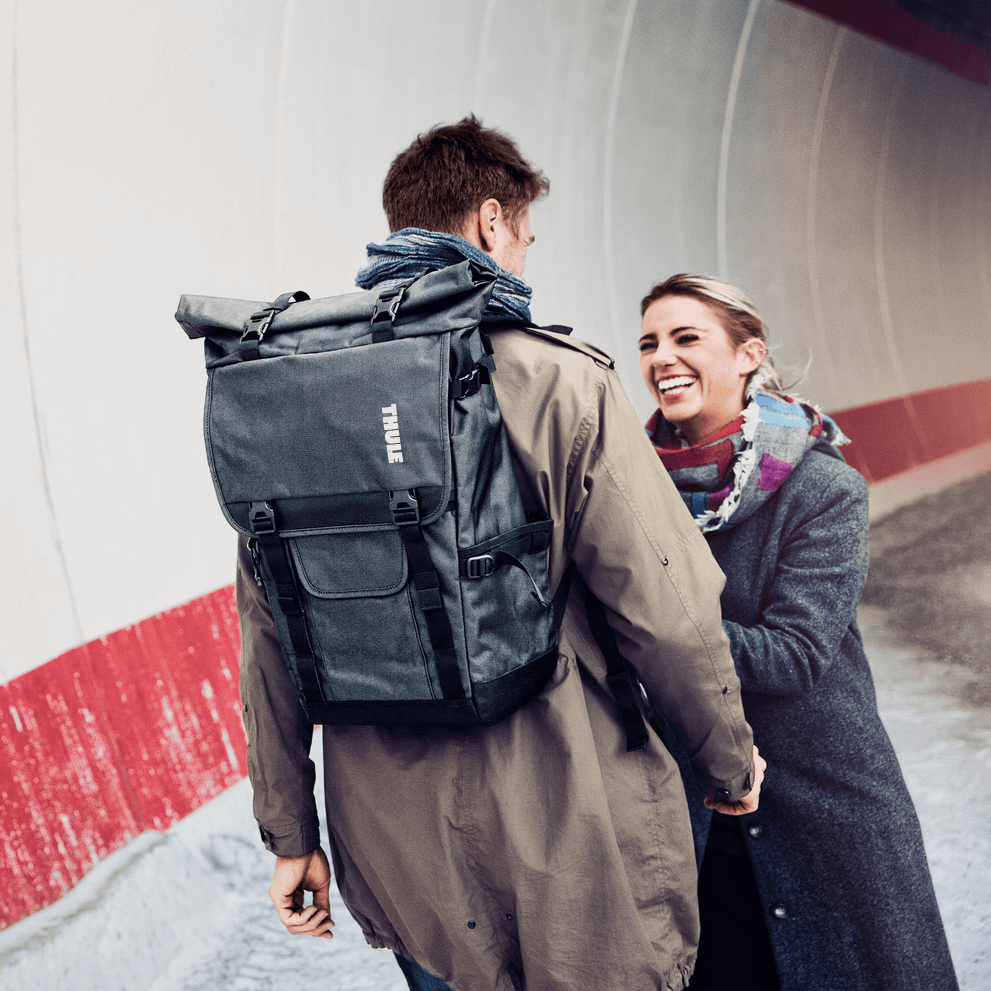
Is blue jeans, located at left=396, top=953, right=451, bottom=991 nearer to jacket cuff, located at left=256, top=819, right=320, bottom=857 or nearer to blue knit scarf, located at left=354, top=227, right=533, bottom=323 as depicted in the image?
jacket cuff, located at left=256, top=819, right=320, bottom=857

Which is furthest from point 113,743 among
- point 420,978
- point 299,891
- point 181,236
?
point 181,236

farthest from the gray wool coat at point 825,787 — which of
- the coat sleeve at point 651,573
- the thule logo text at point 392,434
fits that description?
the thule logo text at point 392,434

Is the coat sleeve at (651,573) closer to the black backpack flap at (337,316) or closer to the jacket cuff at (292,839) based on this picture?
the black backpack flap at (337,316)

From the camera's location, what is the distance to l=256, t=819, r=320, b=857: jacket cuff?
167cm

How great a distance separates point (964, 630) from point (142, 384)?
14.3ft

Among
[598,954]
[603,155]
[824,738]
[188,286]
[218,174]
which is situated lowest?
[598,954]

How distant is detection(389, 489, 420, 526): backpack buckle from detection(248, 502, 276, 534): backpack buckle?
0.22 metres

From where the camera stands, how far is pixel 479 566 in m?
1.29

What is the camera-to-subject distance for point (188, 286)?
3.31m

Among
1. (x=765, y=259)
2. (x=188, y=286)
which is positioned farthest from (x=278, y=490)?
(x=765, y=259)

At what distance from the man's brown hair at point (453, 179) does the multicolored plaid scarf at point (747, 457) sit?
749 millimetres

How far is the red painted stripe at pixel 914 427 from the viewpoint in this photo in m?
7.70

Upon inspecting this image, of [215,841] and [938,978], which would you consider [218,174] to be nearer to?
[215,841]

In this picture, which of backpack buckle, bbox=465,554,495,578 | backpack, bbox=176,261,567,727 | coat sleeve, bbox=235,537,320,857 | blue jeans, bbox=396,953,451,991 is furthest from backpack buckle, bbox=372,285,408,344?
blue jeans, bbox=396,953,451,991
